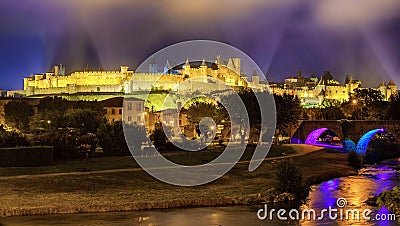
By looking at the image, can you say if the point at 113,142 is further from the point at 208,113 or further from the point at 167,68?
the point at 167,68

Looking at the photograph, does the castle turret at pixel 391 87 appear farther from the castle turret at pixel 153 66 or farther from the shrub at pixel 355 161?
the shrub at pixel 355 161

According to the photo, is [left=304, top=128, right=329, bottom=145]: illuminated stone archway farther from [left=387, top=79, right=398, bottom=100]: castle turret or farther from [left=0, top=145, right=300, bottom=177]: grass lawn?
[left=387, top=79, right=398, bottom=100]: castle turret

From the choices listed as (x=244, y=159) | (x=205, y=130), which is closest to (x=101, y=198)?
(x=244, y=159)

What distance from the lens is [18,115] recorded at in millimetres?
70625

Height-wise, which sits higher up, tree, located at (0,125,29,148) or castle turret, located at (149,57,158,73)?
castle turret, located at (149,57,158,73)

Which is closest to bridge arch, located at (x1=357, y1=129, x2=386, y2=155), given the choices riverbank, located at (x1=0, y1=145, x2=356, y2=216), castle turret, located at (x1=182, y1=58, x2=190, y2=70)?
riverbank, located at (x1=0, y1=145, x2=356, y2=216)

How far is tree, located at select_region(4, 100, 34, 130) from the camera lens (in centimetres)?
6975

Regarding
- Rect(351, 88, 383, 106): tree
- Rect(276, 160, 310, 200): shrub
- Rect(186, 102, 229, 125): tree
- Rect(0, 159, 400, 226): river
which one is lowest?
Rect(0, 159, 400, 226): river

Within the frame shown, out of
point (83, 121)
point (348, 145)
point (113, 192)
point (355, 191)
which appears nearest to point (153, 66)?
point (348, 145)

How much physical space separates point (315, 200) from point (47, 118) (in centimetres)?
3900

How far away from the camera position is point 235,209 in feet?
77.6

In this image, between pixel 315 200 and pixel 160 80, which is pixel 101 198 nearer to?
pixel 315 200

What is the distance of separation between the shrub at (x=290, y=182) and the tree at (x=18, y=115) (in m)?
48.4

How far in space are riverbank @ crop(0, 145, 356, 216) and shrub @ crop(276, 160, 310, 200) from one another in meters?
0.58
